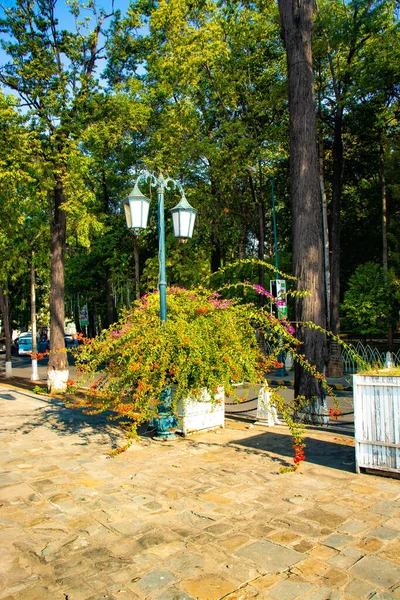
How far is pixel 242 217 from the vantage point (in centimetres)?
2377

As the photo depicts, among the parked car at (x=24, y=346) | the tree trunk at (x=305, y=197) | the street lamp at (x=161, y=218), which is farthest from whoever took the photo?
the parked car at (x=24, y=346)

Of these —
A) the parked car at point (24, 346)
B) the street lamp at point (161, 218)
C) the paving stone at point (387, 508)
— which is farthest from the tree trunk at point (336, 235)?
the parked car at point (24, 346)

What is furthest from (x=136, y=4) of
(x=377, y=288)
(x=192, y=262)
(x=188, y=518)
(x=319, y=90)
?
(x=188, y=518)

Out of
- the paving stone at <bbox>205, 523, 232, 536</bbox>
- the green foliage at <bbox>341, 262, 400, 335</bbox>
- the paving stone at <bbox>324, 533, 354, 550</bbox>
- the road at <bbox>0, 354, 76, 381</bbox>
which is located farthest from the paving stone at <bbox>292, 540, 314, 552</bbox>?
the green foliage at <bbox>341, 262, 400, 335</bbox>

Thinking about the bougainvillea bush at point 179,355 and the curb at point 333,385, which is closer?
the bougainvillea bush at point 179,355

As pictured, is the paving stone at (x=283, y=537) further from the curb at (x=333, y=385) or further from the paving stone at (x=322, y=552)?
the curb at (x=333, y=385)

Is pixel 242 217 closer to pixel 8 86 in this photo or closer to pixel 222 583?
pixel 8 86

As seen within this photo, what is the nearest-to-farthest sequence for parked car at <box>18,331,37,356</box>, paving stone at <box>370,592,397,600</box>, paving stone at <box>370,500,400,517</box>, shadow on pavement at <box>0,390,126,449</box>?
paving stone at <box>370,592,397,600</box>, paving stone at <box>370,500,400,517</box>, shadow on pavement at <box>0,390,126,449</box>, parked car at <box>18,331,37,356</box>

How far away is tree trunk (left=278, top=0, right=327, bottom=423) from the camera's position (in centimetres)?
944

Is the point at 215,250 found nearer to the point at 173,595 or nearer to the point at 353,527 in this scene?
the point at 353,527

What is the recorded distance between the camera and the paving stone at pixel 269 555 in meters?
3.88

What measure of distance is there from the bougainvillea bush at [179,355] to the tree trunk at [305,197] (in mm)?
1513

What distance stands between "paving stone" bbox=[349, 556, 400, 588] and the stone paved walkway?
14 millimetres

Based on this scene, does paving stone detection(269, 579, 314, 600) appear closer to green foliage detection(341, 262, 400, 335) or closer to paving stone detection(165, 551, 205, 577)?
paving stone detection(165, 551, 205, 577)
